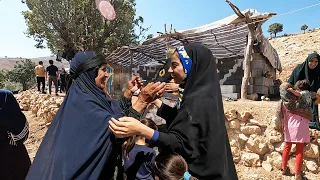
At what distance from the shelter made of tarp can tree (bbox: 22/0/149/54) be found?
772 centimetres

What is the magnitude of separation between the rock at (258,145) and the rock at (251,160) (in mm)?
104

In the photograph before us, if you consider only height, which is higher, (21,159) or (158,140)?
Answer: (158,140)

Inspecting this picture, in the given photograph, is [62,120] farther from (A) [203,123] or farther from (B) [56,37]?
(B) [56,37]

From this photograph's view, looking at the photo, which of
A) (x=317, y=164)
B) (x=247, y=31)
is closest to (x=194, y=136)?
(x=317, y=164)

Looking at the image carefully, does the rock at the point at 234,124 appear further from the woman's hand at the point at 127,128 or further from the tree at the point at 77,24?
the tree at the point at 77,24

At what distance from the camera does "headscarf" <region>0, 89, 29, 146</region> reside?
194 centimetres

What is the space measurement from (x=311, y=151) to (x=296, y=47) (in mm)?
27783

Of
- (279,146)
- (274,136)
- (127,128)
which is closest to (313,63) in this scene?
(274,136)

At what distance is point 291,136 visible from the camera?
11.4 feet

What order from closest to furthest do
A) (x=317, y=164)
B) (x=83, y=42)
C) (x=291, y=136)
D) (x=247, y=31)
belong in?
(x=291, y=136)
(x=317, y=164)
(x=247, y=31)
(x=83, y=42)

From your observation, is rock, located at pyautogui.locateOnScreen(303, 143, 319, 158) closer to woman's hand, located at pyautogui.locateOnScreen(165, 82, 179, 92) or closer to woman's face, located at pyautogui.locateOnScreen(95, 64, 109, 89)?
woman's hand, located at pyautogui.locateOnScreen(165, 82, 179, 92)

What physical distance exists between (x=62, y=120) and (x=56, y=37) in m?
19.1

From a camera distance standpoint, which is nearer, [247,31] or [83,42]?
[247,31]

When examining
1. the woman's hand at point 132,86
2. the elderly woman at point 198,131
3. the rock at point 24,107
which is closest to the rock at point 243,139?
the woman's hand at point 132,86
